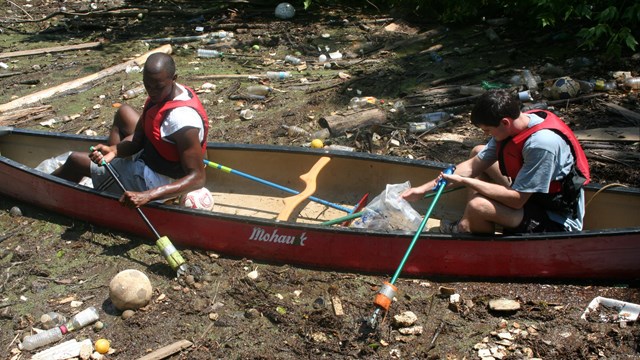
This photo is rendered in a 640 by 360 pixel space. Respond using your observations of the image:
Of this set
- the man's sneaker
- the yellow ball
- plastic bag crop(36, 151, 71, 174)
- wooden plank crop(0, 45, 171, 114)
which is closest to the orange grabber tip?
the man's sneaker

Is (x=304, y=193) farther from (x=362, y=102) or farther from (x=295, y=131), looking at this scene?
(x=362, y=102)

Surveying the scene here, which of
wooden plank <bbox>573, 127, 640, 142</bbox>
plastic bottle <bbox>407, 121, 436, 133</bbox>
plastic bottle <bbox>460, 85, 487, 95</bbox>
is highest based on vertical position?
wooden plank <bbox>573, 127, 640, 142</bbox>

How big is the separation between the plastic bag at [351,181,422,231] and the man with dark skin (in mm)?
1424

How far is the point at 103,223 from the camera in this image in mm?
6078

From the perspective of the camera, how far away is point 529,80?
27.2ft

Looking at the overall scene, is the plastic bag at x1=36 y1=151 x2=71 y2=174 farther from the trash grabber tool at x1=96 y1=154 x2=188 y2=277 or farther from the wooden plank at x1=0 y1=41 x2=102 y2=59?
the wooden plank at x1=0 y1=41 x2=102 y2=59

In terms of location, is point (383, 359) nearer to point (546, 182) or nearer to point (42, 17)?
point (546, 182)

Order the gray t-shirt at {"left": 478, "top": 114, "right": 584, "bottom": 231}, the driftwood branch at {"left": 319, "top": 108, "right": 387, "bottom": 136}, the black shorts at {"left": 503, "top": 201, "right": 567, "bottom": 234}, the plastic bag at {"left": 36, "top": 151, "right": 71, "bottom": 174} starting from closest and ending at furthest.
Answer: the gray t-shirt at {"left": 478, "top": 114, "right": 584, "bottom": 231}
the black shorts at {"left": 503, "top": 201, "right": 567, "bottom": 234}
the plastic bag at {"left": 36, "top": 151, "right": 71, "bottom": 174}
the driftwood branch at {"left": 319, "top": 108, "right": 387, "bottom": 136}

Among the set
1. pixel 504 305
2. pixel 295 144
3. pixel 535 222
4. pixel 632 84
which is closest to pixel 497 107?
pixel 535 222

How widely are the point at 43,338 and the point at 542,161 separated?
12.2 feet

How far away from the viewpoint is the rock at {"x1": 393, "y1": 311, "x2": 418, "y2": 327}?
4.75 meters

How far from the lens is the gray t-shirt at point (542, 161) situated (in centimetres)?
449

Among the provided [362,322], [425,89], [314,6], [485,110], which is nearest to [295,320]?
[362,322]

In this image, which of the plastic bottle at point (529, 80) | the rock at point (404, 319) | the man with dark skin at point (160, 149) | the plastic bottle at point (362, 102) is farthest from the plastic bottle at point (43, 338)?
the plastic bottle at point (529, 80)
